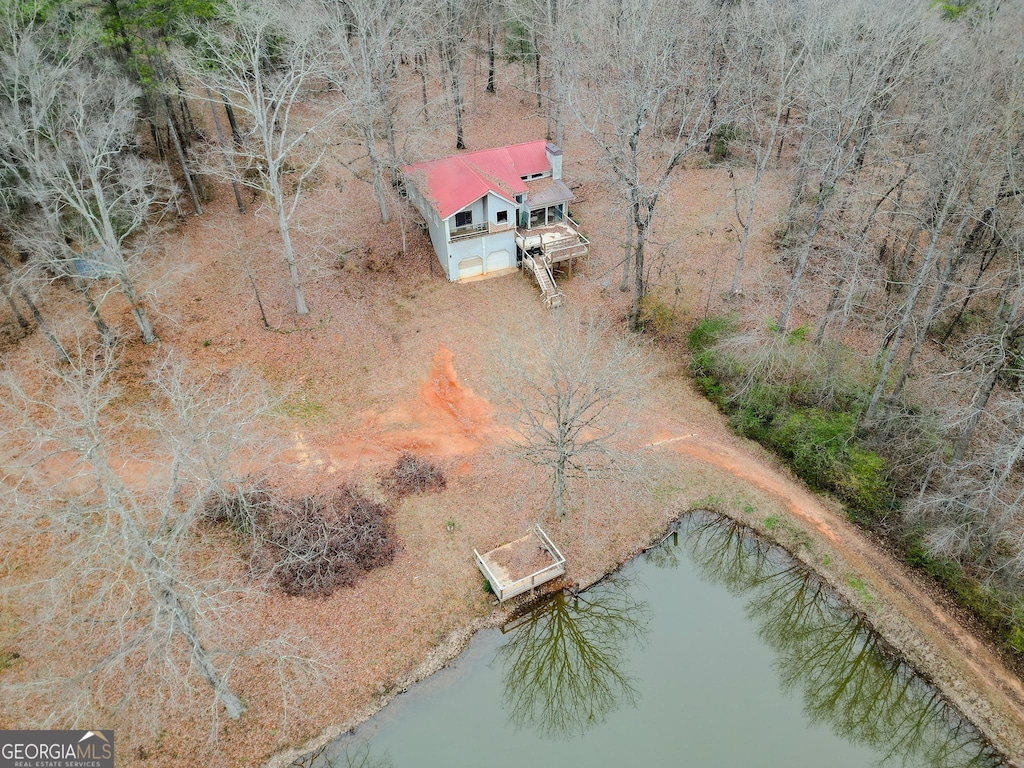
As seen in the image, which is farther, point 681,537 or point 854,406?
point 854,406

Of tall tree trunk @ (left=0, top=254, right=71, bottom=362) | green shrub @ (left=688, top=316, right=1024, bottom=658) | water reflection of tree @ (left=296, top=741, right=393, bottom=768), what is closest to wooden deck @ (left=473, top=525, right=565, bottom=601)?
water reflection of tree @ (left=296, top=741, right=393, bottom=768)

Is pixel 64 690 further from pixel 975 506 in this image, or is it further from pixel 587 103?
pixel 587 103

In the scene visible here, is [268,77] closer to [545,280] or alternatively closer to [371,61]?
[371,61]

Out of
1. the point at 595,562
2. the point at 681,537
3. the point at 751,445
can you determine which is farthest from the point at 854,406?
the point at 595,562

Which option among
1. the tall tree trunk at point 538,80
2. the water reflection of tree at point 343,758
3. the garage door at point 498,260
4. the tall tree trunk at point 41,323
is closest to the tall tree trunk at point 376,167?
the garage door at point 498,260

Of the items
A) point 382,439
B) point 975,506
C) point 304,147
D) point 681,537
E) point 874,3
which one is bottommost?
point 681,537

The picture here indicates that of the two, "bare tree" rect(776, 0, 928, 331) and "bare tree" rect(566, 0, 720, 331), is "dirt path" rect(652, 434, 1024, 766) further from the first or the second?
"bare tree" rect(566, 0, 720, 331)
